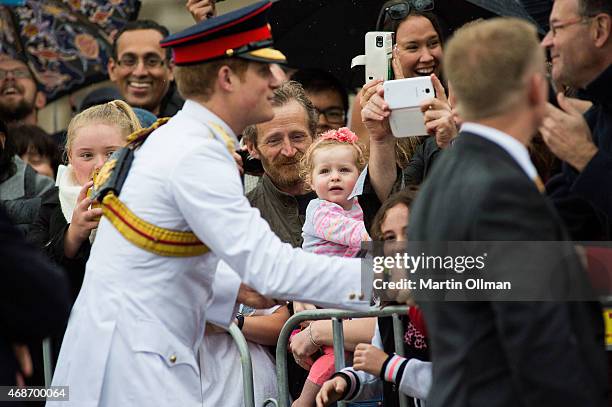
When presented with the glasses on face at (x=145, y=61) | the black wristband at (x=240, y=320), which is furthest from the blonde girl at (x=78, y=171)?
the glasses on face at (x=145, y=61)

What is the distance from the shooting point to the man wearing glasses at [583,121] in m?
4.35

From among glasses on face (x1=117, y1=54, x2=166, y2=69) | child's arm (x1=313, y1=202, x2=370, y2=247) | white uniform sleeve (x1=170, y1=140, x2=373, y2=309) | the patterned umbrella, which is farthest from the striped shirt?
the patterned umbrella

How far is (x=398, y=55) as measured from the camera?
6.19 meters

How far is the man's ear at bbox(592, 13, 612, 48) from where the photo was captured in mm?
4629

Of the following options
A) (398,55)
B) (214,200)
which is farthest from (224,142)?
(398,55)

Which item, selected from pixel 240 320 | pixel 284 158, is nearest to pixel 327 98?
pixel 284 158

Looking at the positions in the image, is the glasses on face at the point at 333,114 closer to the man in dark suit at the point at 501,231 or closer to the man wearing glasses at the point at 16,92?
the man wearing glasses at the point at 16,92

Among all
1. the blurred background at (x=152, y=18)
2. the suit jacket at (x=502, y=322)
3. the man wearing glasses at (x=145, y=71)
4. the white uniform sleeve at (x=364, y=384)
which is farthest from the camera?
the blurred background at (x=152, y=18)

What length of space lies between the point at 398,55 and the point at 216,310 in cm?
189

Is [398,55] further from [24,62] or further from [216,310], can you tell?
[24,62]

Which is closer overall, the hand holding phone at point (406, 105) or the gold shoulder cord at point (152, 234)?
the gold shoulder cord at point (152, 234)

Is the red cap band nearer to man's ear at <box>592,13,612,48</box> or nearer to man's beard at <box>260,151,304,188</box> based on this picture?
man's ear at <box>592,13,612,48</box>

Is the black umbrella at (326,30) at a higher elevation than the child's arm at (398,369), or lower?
higher

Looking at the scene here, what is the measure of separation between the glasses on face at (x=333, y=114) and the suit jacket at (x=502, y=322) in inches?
155
